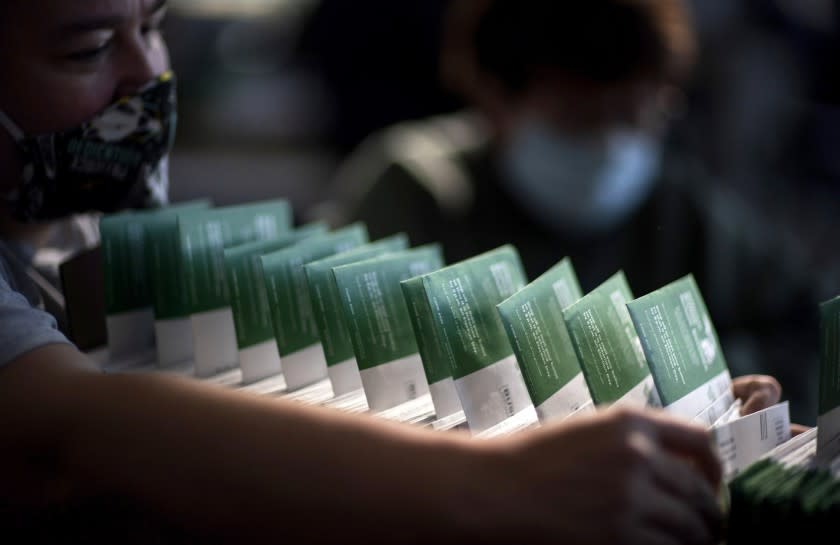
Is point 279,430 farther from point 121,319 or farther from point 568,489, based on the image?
point 121,319

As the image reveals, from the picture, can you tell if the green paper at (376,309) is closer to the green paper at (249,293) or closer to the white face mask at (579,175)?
the green paper at (249,293)

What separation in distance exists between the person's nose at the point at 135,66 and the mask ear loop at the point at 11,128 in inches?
4.2

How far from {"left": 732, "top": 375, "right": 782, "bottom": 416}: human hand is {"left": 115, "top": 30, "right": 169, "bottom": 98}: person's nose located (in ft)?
2.18

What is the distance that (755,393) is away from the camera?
0.69 meters

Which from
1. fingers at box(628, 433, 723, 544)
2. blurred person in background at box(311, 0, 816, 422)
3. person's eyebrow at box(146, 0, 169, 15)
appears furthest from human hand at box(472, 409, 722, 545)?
blurred person in background at box(311, 0, 816, 422)

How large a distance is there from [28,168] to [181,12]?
303 cm

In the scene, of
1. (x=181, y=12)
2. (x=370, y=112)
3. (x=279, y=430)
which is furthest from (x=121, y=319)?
(x=181, y=12)

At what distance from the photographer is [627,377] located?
2.01 feet

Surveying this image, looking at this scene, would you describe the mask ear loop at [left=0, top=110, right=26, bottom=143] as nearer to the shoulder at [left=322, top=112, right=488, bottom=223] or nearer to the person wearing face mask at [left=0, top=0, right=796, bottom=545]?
the person wearing face mask at [left=0, top=0, right=796, bottom=545]

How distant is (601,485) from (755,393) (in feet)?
1.03

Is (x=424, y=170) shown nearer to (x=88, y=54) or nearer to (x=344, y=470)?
(x=88, y=54)

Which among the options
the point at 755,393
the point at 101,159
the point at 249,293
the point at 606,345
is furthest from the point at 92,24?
the point at 755,393

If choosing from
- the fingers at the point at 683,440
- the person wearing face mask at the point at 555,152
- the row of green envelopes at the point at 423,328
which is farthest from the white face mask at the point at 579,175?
the fingers at the point at 683,440

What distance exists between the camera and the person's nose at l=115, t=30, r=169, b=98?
82 cm
